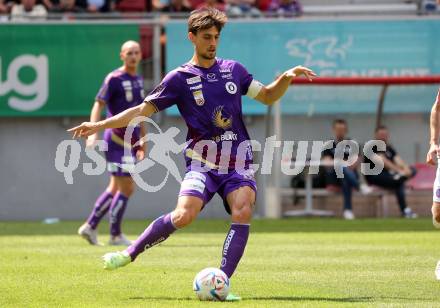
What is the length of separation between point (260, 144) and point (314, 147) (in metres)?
1.10

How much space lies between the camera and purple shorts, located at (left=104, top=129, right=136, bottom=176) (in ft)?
48.5

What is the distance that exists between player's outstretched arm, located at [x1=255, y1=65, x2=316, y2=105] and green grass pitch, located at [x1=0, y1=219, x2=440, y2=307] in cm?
162

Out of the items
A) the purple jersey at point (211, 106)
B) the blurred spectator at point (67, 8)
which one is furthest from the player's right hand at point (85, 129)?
the blurred spectator at point (67, 8)

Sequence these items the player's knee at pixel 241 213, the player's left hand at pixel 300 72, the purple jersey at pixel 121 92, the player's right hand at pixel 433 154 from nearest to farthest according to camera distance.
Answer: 1. the player's knee at pixel 241 213
2. the player's left hand at pixel 300 72
3. the player's right hand at pixel 433 154
4. the purple jersey at pixel 121 92

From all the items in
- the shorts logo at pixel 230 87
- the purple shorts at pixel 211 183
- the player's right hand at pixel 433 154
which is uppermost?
the shorts logo at pixel 230 87

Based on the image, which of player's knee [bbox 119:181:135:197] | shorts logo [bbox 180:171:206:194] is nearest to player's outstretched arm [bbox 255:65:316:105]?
shorts logo [bbox 180:171:206:194]

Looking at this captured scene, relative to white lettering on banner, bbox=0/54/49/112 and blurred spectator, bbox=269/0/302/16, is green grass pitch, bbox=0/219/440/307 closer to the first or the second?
white lettering on banner, bbox=0/54/49/112

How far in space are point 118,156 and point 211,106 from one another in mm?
5745

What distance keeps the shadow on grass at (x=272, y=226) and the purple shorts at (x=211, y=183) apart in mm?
8607

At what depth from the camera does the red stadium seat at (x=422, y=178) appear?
73.9ft

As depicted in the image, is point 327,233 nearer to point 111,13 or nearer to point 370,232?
point 370,232

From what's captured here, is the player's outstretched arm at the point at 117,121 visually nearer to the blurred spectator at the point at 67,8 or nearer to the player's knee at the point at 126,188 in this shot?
the player's knee at the point at 126,188

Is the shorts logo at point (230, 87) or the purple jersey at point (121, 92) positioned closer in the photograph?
the shorts logo at point (230, 87)

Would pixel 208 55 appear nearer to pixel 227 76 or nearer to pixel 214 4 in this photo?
pixel 227 76
